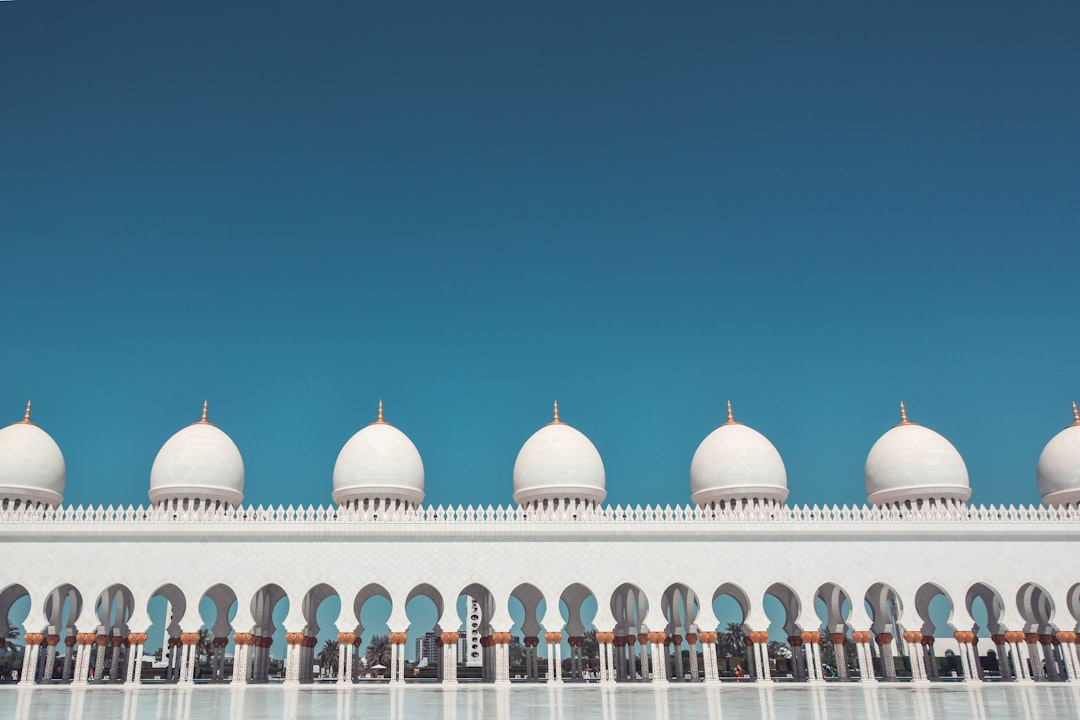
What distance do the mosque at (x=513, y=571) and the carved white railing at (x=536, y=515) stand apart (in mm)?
59

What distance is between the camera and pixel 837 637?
2328 cm

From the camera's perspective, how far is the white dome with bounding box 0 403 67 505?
24594mm

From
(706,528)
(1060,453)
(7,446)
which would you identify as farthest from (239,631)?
(1060,453)

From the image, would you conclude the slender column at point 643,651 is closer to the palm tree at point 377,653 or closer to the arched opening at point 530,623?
the arched opening at point 530,623

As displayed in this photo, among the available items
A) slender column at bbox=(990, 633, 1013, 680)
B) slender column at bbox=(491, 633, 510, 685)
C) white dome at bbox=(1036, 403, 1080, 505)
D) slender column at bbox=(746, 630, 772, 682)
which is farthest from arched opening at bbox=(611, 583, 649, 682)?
white dome at bbox=(1036, 403, 1080, 505)

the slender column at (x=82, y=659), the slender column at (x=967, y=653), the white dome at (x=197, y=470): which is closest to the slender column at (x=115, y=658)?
the slender column at (x=82, y=659)

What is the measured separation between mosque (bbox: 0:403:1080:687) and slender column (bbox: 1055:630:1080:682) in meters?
0.05

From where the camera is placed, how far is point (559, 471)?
2506 cm

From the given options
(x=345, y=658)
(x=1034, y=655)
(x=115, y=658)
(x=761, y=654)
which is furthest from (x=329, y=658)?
(x=1034, y=655)

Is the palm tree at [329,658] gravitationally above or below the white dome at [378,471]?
below

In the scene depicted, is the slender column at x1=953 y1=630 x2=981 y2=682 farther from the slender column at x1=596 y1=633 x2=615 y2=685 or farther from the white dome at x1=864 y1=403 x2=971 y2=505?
the slender column at x1=596 y1=633 x2=615 y2=685

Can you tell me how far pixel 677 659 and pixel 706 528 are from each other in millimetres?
4926

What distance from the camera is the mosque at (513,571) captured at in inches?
826

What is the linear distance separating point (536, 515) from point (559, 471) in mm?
2596
